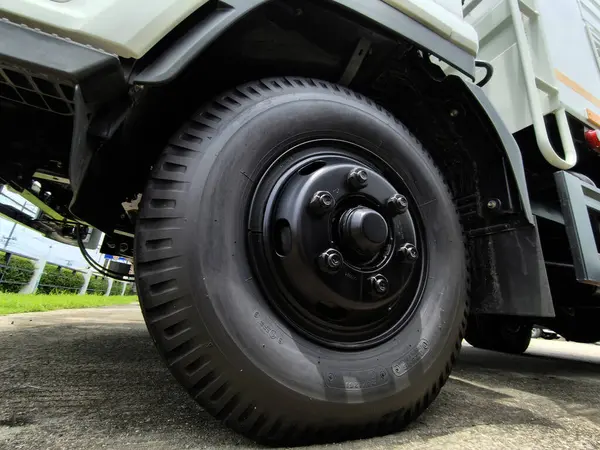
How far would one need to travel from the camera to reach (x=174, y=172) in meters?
1.08

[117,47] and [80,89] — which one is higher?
[117,47]

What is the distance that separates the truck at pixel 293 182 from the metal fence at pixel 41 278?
7.65 meters

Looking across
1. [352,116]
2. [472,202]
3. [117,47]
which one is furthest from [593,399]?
[117,47]

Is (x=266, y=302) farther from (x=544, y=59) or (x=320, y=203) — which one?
(x=544, y=59)

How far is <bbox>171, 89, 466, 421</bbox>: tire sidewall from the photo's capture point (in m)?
0.98

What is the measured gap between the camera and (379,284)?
3.87 ft

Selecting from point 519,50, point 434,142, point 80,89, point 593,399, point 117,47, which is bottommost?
point 593,399

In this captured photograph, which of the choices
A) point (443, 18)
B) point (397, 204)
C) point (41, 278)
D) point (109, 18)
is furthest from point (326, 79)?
point (41, 278)

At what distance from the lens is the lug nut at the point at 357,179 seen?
4.02ft

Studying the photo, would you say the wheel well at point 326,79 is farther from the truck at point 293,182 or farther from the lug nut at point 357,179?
the lug nut at point 357,179

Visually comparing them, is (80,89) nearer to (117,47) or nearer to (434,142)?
(117,47)

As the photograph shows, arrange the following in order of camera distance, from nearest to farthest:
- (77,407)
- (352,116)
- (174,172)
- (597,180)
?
(174,172) → (77,407) → (352,116) → (597,180)

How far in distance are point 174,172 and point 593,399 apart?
2181 millimetres

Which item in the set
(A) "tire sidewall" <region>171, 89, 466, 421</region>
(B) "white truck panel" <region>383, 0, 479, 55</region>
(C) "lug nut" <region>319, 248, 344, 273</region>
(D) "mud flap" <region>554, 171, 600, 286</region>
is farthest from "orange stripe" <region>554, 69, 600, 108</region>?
(C) "lug nut" <region>319, 248, 344, 273</region>
